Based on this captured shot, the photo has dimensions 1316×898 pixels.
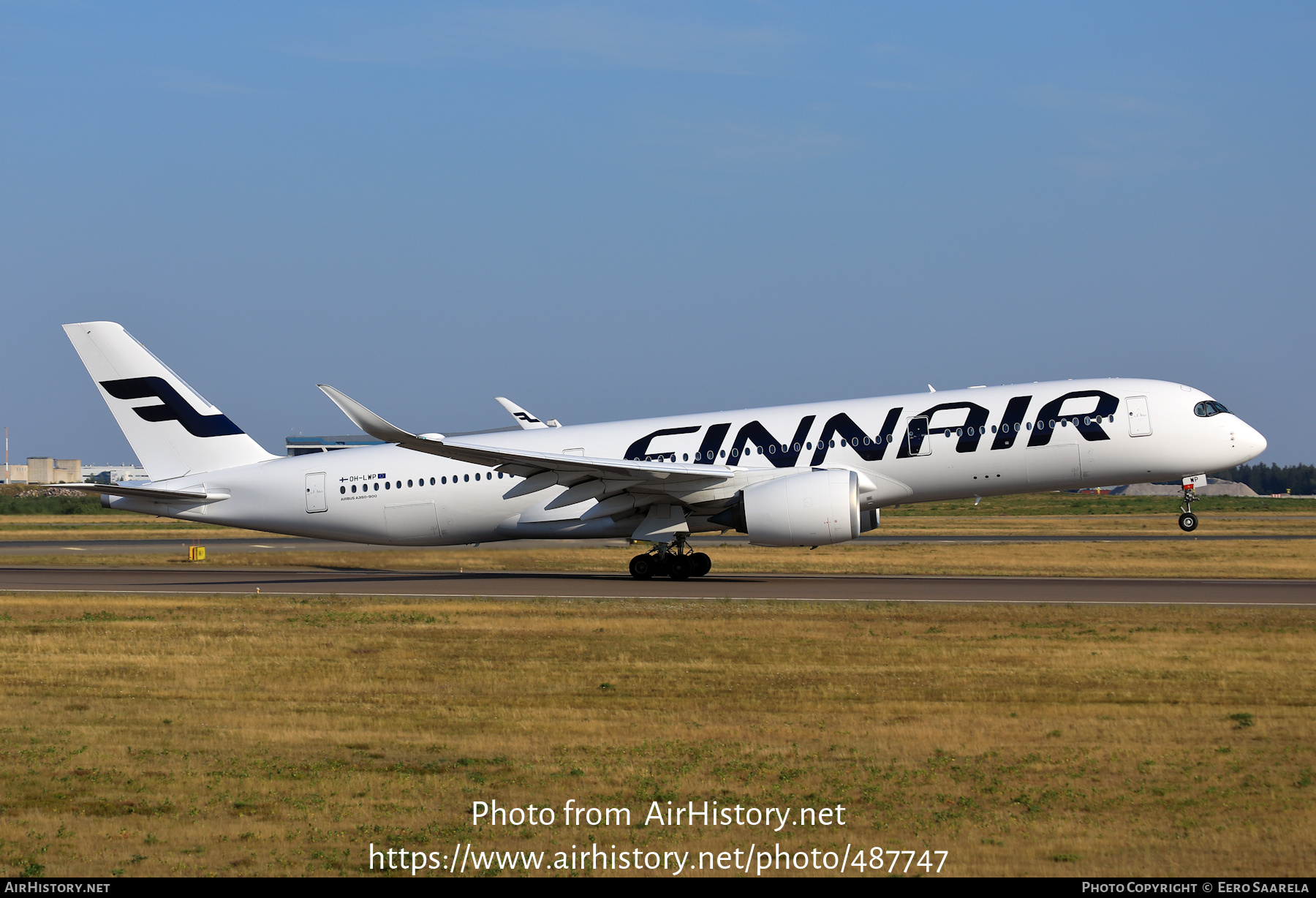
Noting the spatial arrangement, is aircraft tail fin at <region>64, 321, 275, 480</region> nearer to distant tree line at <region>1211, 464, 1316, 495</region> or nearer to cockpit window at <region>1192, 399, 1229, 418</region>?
cockpit window at <region>1192, 399, 1229, 418</region>

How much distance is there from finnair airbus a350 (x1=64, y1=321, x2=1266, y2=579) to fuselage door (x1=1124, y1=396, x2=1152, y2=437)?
35 mm

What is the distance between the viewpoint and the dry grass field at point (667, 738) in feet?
28.0

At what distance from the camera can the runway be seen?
81.9ft

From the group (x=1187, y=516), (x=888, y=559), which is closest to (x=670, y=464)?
(x=888, y=559)

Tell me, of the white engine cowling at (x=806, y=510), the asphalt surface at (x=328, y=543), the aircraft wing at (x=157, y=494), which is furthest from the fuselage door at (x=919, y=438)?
the aircraft wing at (x=157, y=494)

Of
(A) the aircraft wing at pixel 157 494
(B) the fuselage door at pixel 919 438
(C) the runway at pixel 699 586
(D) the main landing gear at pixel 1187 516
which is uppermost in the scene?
(B) the fuselage door at pixel 919 438

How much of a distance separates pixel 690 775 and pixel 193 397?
25.9m

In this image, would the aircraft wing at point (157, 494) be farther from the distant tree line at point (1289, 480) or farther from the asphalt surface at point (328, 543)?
the distant tree line at point (1289, 480)

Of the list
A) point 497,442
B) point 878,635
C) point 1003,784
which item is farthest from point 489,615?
point 1003,784

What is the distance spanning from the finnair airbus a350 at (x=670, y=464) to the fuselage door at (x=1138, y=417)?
0.03 metres

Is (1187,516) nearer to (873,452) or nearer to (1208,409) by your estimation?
(1208,409)

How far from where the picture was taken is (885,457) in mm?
28844

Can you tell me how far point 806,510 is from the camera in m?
27.5

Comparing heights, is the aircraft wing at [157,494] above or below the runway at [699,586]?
above
